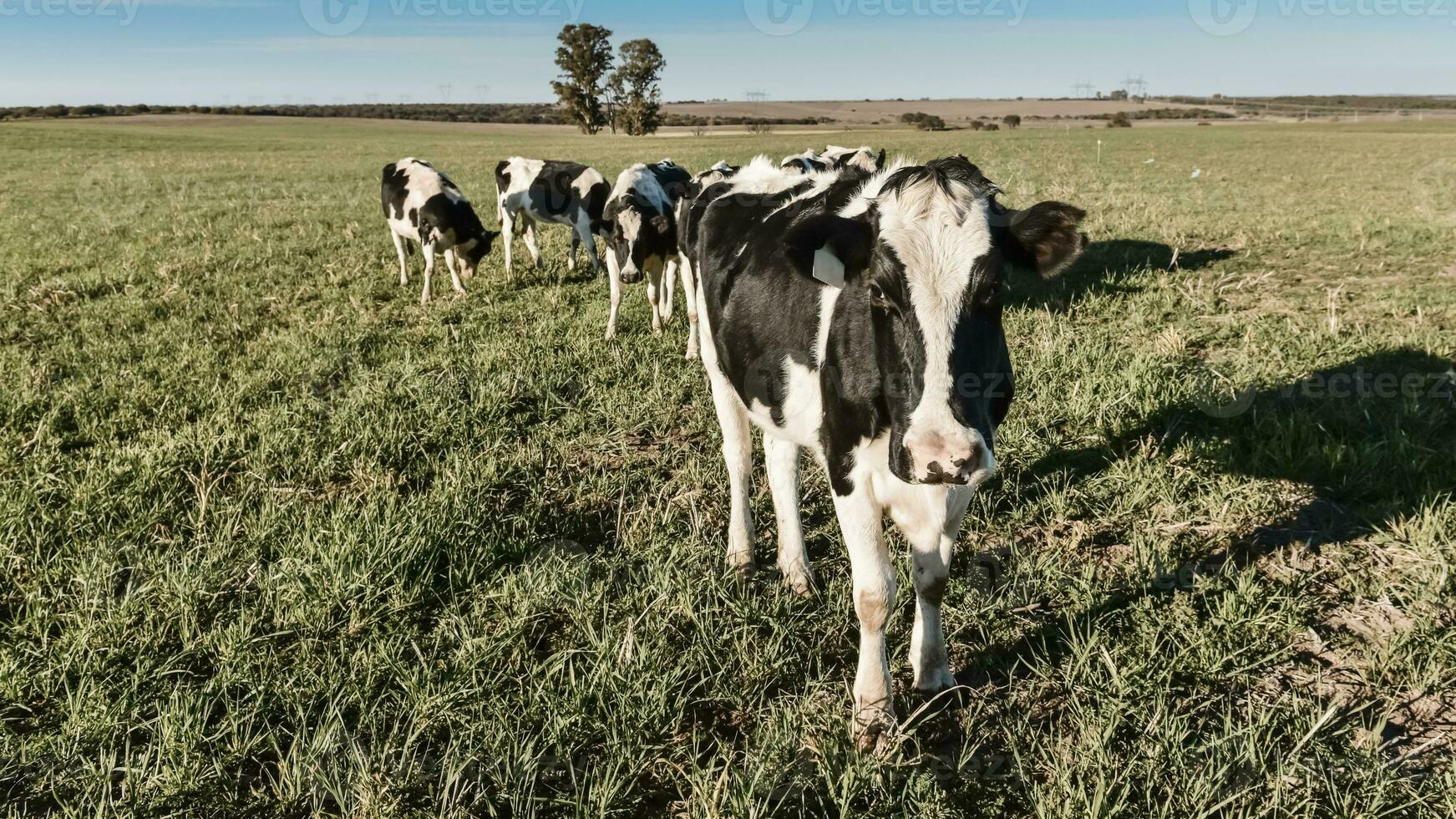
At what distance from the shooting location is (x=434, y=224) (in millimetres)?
9906

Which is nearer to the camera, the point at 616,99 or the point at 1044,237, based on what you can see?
the point at 1044,237

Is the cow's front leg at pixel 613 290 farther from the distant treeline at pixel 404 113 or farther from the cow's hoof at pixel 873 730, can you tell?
the distant treeline at pixel 404 113

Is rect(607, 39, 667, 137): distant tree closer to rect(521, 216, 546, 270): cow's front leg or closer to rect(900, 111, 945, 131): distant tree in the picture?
rect(900, 111, 945, 131): distant tree

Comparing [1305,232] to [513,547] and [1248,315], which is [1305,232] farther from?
[513,547]

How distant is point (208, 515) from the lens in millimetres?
3947

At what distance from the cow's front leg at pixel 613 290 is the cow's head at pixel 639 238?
0.04 metres

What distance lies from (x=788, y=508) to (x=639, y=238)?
5.44m

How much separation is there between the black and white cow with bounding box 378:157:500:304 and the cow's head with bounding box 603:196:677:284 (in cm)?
236

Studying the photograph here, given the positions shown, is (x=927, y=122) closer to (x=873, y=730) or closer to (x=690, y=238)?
(x=690, y=238)

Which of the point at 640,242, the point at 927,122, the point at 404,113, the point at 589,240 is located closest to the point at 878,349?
the point at 640,242

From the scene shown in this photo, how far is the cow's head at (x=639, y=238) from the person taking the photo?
27.4 feet

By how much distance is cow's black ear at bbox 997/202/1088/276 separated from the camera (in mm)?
2621

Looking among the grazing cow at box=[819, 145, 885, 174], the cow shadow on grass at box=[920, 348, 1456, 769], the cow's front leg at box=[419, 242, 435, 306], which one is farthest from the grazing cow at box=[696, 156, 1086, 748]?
the cow's front leg at box=[419, 242, 435, 306]

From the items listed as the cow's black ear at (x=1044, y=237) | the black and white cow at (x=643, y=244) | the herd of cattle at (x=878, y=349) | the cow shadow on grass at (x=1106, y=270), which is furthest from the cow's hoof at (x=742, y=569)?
the cow shadow on grass at (x=1106, y=270)
